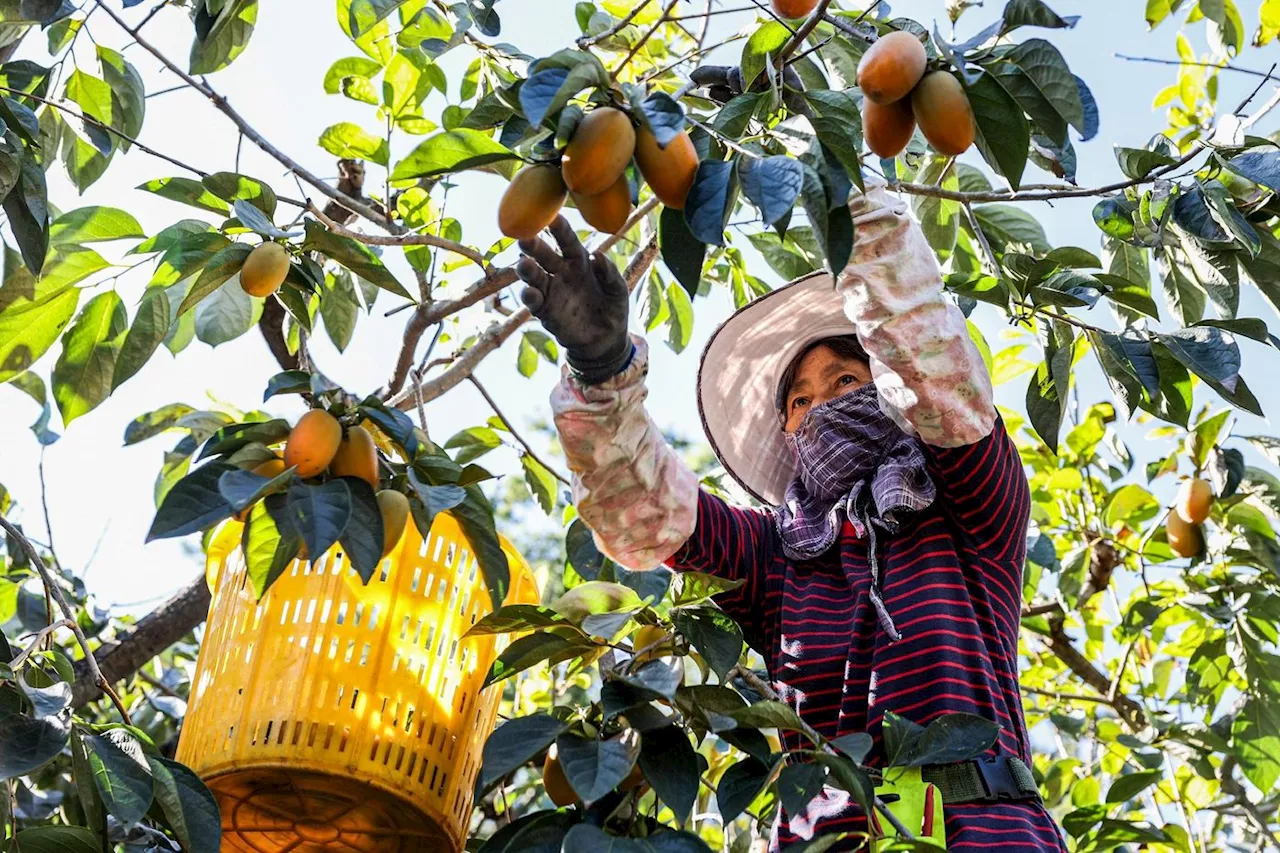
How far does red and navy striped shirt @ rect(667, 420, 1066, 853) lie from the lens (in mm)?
1739

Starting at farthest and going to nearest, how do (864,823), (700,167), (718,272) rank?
1. (718,272)
2. (864,823)
3. (700,167)

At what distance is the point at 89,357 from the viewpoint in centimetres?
189

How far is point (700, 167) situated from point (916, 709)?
0.79m

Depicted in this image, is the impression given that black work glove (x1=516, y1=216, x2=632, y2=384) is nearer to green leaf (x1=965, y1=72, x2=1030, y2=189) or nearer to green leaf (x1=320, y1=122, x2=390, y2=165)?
green leaf (x1=965, y1=72, x2=1030, y2=189)

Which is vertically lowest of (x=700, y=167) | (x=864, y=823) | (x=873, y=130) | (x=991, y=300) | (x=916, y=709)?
(x=864, y=823)

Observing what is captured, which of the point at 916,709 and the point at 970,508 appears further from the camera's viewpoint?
the point at 970,508

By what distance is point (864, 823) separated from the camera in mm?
1676

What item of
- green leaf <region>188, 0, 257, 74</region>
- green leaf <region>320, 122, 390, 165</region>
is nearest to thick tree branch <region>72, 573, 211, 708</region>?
green leaf <region>320, 122, 390, 165</region>

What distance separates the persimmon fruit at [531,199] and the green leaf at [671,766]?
53 cm

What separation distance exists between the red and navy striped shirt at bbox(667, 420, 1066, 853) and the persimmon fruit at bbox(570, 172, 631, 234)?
69 cm

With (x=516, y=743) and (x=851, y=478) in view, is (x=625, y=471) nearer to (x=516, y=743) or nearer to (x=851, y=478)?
(x=851, y=478)

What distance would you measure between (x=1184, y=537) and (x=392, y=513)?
2.04m

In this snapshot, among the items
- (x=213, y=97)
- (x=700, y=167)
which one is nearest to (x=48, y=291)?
(x=213, y=97)

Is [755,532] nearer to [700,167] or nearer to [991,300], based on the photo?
[991,300]
